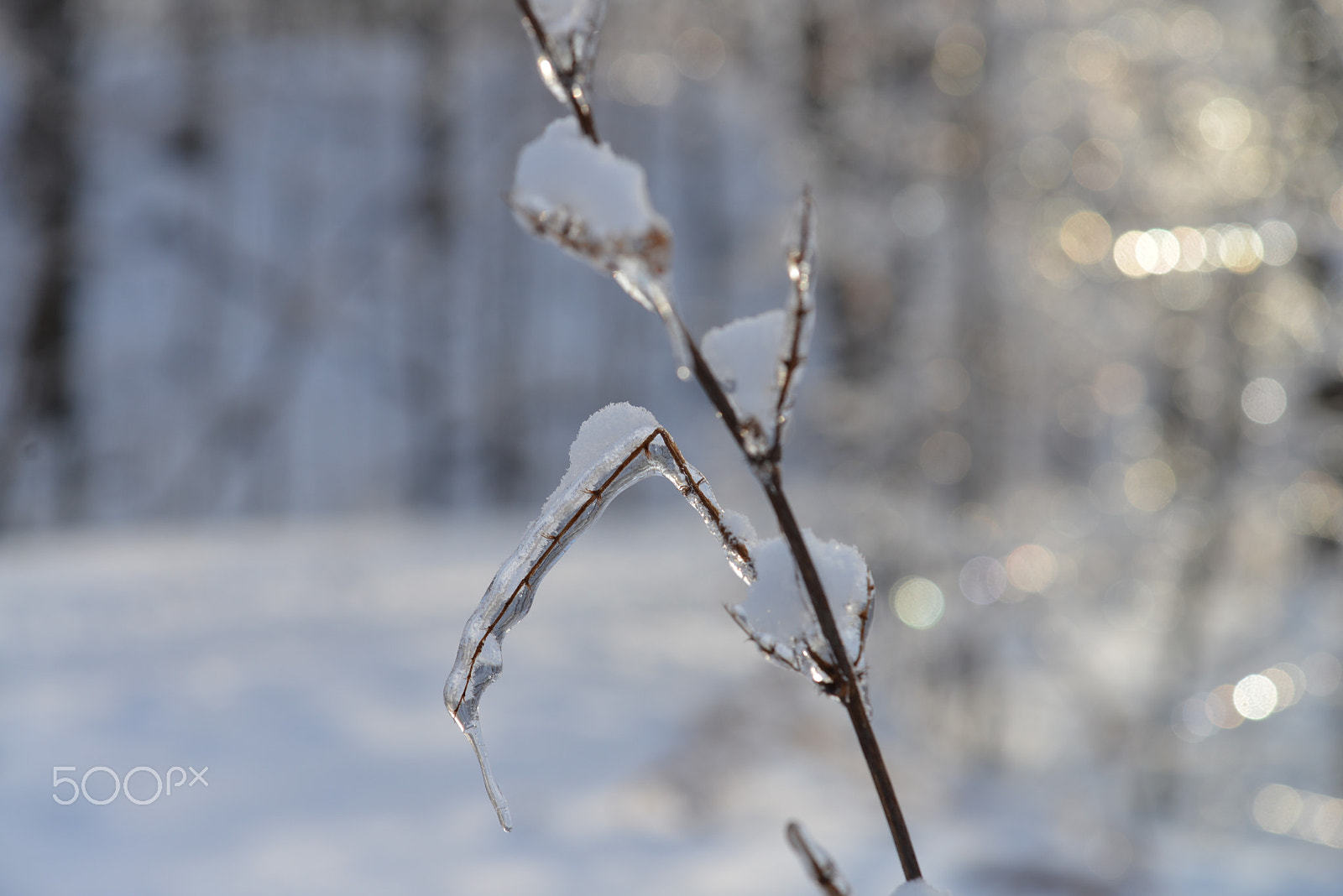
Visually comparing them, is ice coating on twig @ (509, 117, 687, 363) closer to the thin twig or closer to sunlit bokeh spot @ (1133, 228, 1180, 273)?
the thin twig

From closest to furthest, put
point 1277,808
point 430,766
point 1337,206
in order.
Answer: point 430,766, point 1337,206, point 1277,808

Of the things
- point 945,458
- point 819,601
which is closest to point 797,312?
point 819,601

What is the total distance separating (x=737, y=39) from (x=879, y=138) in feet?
3.65

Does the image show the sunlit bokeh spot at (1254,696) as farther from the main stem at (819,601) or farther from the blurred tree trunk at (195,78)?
the blurred tree trunk at (195,78)

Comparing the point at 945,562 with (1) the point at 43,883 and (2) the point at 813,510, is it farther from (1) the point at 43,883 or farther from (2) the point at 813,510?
(1) the point at 43,883

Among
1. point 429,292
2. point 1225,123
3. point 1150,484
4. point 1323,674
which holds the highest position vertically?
point 429,292

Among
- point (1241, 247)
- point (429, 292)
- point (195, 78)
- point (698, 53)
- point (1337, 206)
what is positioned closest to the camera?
point (1337, 206)

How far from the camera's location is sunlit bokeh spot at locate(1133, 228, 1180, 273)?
11.3ft

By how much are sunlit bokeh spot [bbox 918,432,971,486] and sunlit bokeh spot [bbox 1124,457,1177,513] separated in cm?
83

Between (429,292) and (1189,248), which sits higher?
(429,292)

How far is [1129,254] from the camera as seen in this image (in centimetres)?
356

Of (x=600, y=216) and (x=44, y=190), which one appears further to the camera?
(x=44, y=190)

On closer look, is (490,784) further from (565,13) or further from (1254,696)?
(1254,696)

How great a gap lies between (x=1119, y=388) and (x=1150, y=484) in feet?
1.68
